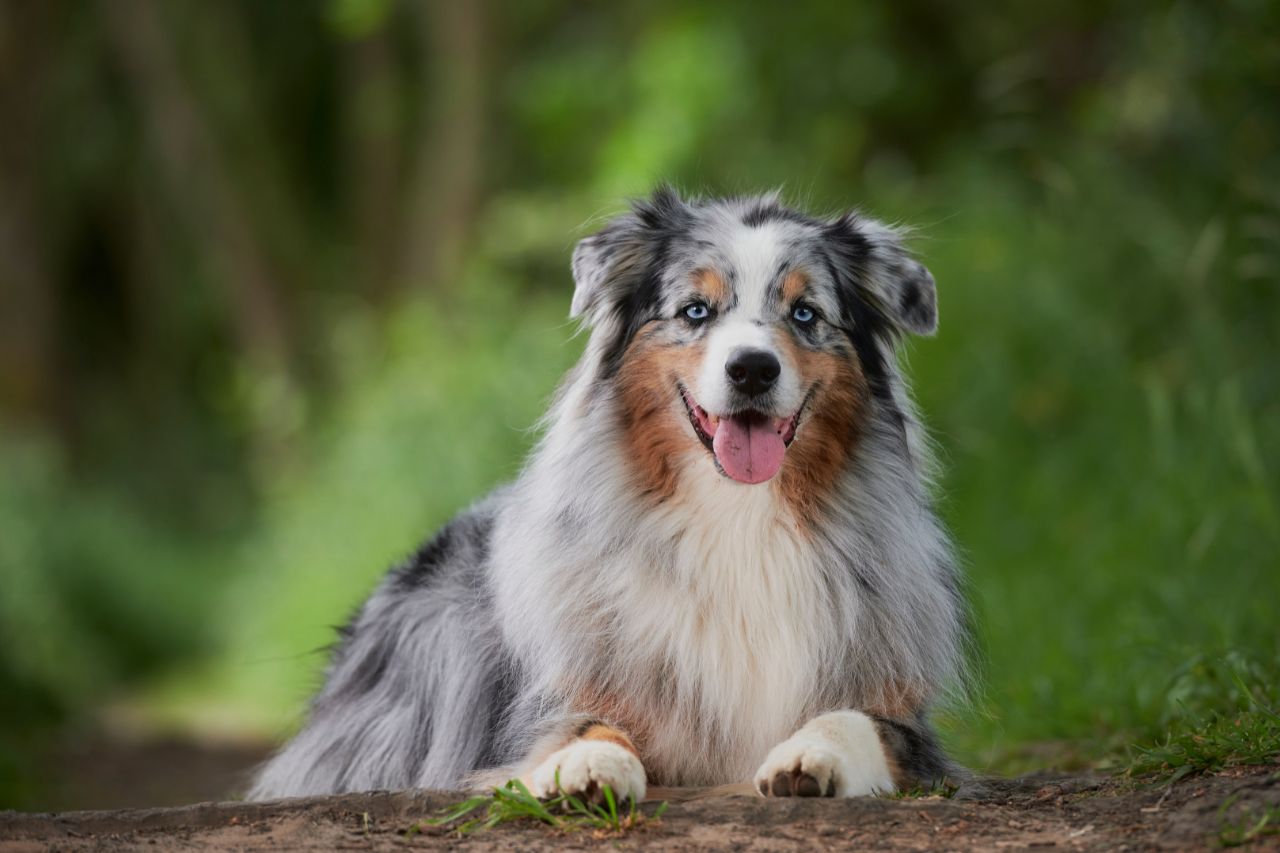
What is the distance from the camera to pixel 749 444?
13.3ft

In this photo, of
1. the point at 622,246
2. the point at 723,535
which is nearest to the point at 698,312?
the point at 622,246

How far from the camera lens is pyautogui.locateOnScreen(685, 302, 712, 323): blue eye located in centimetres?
421

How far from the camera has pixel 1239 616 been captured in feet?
19.1

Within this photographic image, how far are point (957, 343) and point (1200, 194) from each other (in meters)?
1.60

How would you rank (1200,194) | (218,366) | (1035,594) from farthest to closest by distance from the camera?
(218,366) < (1200,194) < (1035,594)

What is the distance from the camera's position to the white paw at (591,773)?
11.7ft

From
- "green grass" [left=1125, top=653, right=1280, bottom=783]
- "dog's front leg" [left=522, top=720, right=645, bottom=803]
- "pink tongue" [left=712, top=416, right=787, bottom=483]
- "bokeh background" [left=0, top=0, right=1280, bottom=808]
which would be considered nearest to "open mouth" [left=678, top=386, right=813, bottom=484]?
"pink tongue" [left=712, top=416, right=787, bottom=483]

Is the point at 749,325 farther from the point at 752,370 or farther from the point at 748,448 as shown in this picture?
the point at 748,448

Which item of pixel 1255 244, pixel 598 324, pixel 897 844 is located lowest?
pixel 897 844

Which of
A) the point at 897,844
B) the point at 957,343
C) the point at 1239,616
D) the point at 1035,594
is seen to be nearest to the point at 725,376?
the point at 897,844

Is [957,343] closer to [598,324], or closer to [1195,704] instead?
[1195,704]

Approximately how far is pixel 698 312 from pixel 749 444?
0.42 m

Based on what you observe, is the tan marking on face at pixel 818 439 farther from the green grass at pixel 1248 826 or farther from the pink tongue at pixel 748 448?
the green grass at pixel 1248 826

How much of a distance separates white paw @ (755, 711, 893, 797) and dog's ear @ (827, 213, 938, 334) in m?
1.32
